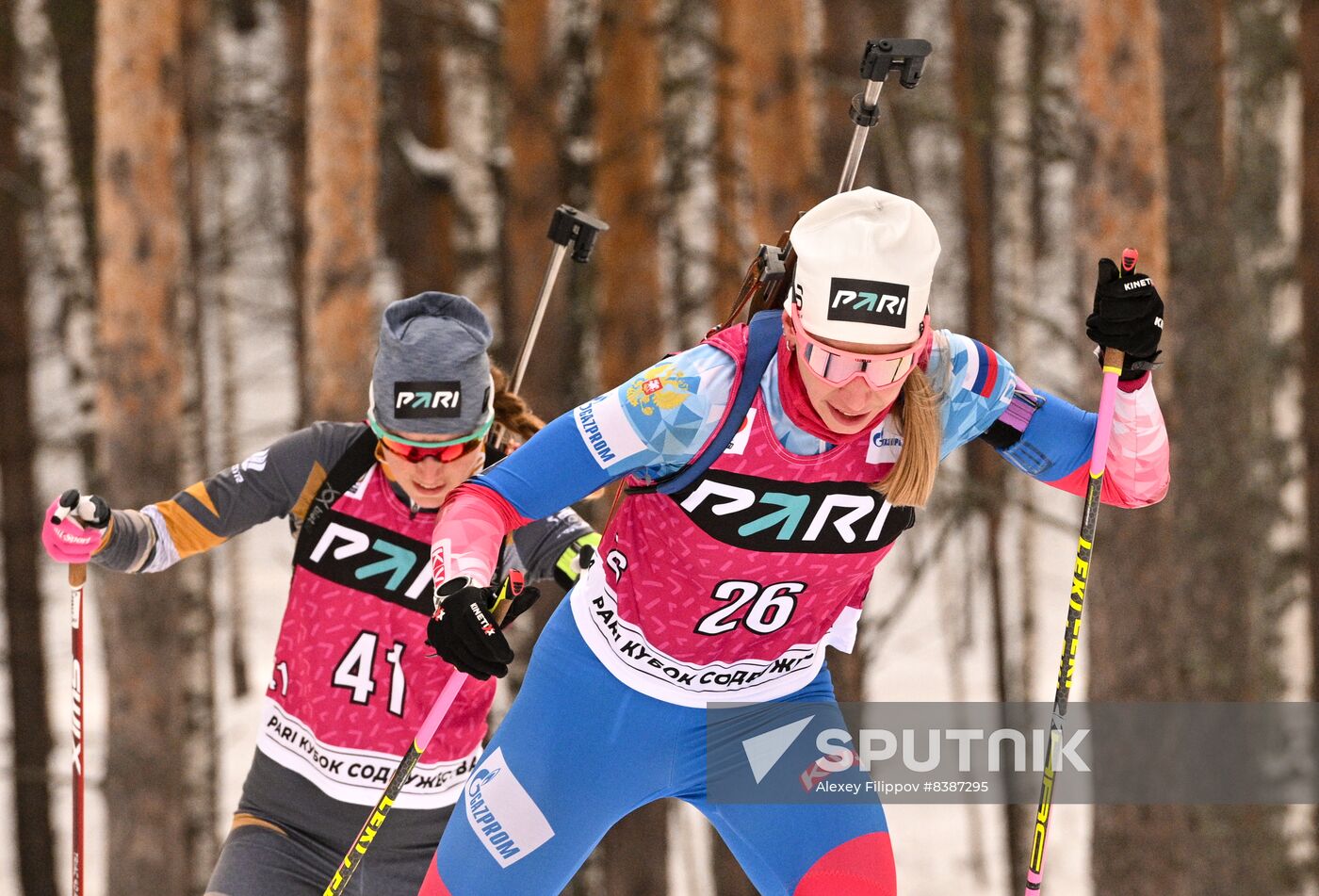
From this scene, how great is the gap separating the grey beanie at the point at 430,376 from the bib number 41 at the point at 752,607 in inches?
33.0

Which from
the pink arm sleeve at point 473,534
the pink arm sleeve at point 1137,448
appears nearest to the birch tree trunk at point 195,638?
the pink arm sleeve at point 473,534

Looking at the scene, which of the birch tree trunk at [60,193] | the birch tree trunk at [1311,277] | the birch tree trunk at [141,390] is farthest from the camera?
the birch tree trunk at [1311,277]

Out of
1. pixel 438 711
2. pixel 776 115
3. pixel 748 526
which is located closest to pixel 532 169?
pixel 776 115

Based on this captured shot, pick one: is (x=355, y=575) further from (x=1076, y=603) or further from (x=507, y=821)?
(x=1076, y=603)

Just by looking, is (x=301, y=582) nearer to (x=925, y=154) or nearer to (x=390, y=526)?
(x=390, y=526)

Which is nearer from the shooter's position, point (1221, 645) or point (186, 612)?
point (186, 612)

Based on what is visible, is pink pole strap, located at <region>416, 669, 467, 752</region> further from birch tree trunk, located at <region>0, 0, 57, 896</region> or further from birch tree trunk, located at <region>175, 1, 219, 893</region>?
birch tree trunk, located at <region>0, 0, 57, 896</region>

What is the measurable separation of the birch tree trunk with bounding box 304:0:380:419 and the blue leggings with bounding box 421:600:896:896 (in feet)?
11.2

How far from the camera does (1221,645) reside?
799 centimetres

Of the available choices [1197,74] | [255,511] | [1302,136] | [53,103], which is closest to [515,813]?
[255,511]

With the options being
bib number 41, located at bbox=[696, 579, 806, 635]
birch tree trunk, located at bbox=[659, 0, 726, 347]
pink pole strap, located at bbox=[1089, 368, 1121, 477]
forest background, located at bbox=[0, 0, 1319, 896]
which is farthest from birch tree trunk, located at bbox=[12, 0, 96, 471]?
pink pole strap, located at bbox=[1089, 368, 1121, 477]

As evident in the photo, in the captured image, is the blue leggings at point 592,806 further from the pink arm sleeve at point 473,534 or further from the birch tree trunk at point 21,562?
the birch tree trunk at point 21,562

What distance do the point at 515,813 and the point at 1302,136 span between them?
28.0ft

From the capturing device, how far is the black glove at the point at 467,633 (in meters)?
2.94
